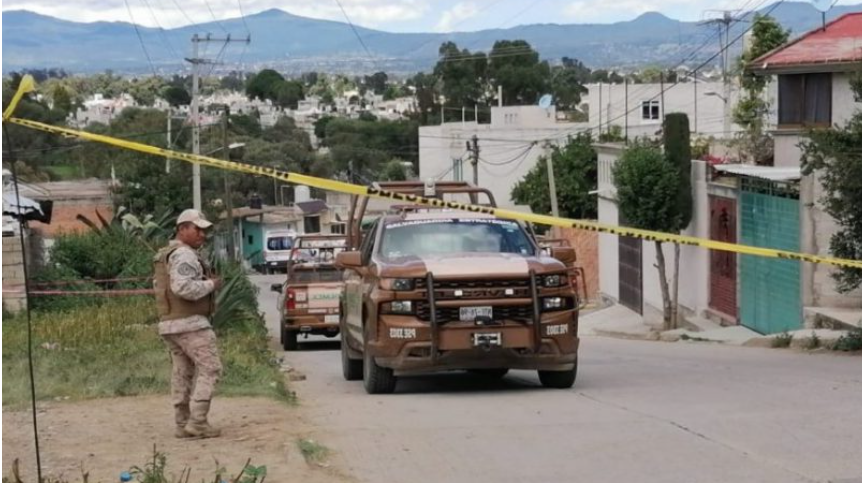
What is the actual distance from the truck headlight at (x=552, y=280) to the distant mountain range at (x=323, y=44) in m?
44.8

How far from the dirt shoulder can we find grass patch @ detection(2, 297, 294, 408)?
514 mm

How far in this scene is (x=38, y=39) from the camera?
94.9 metres

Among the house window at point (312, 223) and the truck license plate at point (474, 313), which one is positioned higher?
the truck license plate at point (474, 313)

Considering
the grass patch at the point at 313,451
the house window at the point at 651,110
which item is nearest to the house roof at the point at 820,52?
the grass patch at the point at 313,451

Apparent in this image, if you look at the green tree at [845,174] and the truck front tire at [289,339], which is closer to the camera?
the green tree at [845,174]

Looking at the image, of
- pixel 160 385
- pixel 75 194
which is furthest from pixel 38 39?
pixel 160 385

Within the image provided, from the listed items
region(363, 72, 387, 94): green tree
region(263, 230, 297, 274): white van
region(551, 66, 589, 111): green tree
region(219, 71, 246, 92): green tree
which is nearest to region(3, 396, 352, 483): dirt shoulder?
region(263, 230, 297, 274): white van

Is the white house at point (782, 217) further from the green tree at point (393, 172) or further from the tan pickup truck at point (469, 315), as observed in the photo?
the green tree at point (393, 172)

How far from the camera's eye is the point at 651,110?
69.3 meters

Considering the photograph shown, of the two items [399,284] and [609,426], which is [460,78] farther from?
[609,426]

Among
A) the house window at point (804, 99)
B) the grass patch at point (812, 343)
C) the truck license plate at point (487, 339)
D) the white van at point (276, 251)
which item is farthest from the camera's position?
the white van at point (276, 251)

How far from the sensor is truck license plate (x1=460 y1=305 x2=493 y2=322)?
42.3ft

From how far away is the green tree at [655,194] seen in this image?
108ft

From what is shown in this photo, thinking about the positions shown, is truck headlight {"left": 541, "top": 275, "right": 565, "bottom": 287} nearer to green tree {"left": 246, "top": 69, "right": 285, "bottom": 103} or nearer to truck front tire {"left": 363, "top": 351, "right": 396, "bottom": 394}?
truck front tire {"left": 363, "top": 351, "right": 396, "bottom": 394}
